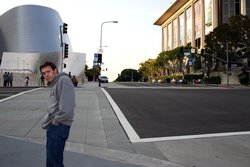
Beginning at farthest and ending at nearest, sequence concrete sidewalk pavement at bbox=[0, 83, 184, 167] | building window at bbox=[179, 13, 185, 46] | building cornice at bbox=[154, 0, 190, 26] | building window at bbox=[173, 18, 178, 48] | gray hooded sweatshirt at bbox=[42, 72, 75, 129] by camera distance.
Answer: building window at bbox=[173, 18, 178, 48]
building window at bbox=[179, 13, 185, 46]
building cornice at bbox=[154, 0, 190, 26]
concrete sidewalk pavement at bbox=[0, 83, 184, 167]
gray hooded sweatshirt at bbox=[42, 72, 75, 129]

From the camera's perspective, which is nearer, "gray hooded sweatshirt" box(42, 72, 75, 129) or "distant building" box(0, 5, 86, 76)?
"gray hooded sweatshirt" box(42, 72, 75, 129)

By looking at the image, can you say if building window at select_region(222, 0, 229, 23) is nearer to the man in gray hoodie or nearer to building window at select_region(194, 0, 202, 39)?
building window at select_region(194, 0, 202, 39)

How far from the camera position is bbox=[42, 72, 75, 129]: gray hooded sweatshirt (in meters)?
5.11

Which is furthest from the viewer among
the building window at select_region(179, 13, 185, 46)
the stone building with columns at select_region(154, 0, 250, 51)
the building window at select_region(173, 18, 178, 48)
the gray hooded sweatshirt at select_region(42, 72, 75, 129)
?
the building window at select_region(173, 18, 178, 48)

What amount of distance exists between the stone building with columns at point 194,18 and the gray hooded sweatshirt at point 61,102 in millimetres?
81404

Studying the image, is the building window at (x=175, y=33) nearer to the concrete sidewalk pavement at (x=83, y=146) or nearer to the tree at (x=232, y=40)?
the tree at (x=232, y=40)

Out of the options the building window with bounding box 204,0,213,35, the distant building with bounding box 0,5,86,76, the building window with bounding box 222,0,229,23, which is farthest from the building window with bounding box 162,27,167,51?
the building window with bounding box 222,0,229,23

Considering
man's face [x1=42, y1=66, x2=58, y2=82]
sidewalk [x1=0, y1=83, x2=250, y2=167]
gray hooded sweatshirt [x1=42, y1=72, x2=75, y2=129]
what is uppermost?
man's face [x1=42, y1=66, x2=58, y2=82]

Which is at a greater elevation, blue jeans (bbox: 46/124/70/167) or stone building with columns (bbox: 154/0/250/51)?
stone building with columns (bbox: 154/0/250/51)

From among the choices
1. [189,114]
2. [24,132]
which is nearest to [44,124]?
[24,132]

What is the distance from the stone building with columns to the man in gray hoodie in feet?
267

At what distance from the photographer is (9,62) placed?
86375 mm

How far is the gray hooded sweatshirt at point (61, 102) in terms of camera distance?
5109 mm

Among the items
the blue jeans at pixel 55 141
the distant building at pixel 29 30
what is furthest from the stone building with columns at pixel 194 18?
the blue jeans at pixel 55 141
